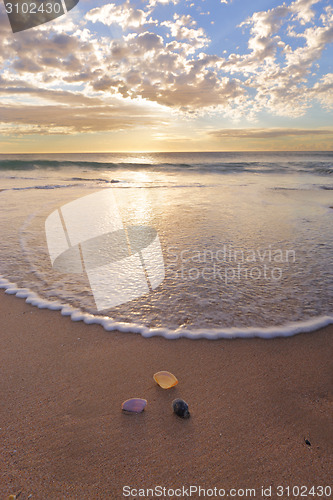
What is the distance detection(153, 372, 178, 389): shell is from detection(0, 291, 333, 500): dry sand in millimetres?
43

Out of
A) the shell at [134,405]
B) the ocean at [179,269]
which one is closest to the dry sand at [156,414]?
the shell at [134,405]

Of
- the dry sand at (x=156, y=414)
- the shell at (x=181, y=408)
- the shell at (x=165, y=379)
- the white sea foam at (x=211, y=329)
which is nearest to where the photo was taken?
the dry sand at (x=156, y=414)

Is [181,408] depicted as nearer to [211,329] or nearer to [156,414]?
[156,414]

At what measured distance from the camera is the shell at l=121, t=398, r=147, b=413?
181cm

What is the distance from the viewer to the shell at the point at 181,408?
176 cm

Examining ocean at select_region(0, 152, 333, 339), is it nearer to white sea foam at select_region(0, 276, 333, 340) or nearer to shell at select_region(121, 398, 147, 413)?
white sea foam at select_region(0, 276, 333, 340)

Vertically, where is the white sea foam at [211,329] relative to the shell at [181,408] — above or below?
below

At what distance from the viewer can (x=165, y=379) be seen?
6.61 ft

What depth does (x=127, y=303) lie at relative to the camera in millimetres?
3012

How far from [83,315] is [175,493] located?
172 centimetres

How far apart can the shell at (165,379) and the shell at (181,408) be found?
19cm

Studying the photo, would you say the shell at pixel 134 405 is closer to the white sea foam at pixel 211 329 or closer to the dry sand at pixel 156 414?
the dry sand at pixel 156 414

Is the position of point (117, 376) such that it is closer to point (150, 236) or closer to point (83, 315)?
point (83, 315)

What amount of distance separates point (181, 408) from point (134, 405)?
0.29 meters
